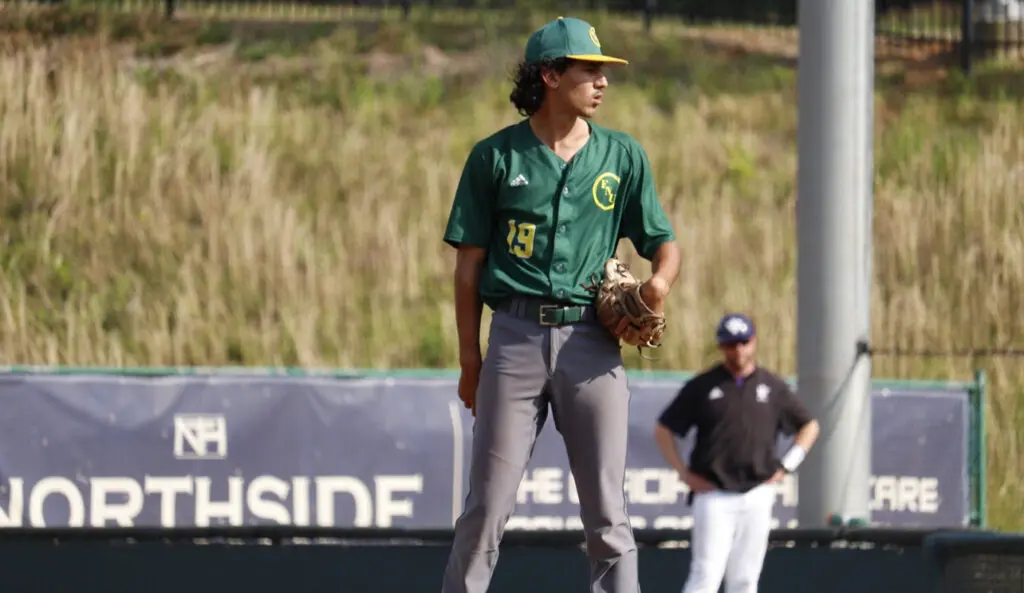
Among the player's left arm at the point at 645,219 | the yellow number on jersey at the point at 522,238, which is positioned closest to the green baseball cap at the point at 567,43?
the player's left arm at the point at 645,219

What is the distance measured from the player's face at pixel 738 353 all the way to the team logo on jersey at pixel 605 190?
4038 millimetres

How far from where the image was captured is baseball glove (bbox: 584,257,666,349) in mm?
5227

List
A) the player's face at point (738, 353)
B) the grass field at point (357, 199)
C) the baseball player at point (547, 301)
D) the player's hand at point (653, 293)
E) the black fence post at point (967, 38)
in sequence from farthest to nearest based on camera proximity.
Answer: the black fence post at point (967, 38) < the grass field at point (357, 199) < the player's face at point (738, 353) < the baseball player at point (547, 301) < the player's hand at point (653, 293)

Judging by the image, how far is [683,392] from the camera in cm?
953

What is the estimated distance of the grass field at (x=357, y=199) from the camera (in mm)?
14992

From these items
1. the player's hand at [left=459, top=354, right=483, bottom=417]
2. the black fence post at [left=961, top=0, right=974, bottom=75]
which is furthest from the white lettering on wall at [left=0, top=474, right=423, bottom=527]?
the black fence post at [left=961, top=0, right=974, bottom=75]

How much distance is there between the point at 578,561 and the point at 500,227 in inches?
101

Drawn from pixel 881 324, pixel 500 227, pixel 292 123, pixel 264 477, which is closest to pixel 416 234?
pixel 292 123

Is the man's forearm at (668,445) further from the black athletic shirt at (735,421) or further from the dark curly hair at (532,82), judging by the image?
the dark curly hair at (532,82)

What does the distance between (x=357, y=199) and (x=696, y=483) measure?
8.62m

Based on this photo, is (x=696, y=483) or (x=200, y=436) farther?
(x=200, y=436)

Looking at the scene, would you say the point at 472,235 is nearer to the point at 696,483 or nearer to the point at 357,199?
the point at 696,483

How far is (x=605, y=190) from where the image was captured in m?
5.41

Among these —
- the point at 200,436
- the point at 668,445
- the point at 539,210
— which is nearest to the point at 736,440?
the point at 668,445
